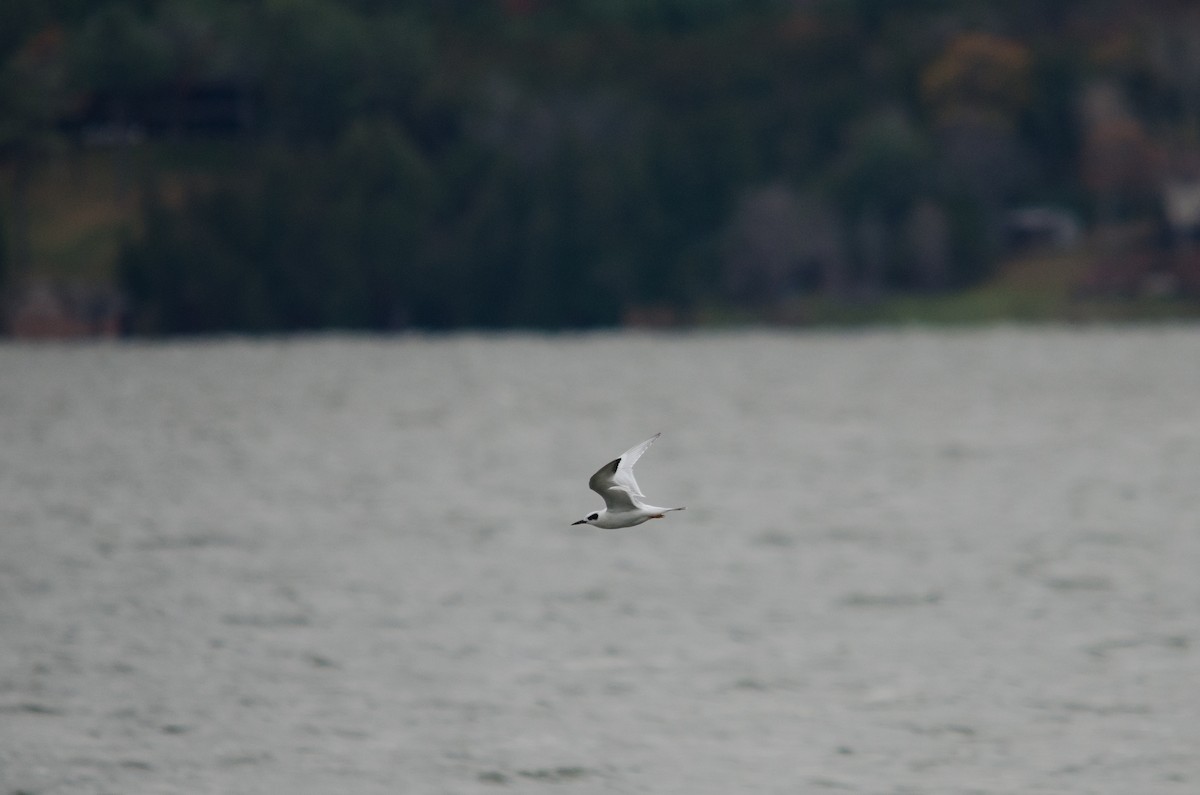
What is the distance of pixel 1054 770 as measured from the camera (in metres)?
22.9

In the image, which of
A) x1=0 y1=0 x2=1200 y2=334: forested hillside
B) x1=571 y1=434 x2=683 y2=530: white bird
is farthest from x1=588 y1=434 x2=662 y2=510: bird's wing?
x1=0 y1=0 x2=1200 y2=334: forested hillside

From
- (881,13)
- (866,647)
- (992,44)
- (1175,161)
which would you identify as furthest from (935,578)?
(881,13)

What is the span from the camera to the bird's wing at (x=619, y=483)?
49.1 ft

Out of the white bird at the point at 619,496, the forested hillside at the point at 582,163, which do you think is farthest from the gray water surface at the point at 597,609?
the forested hillside at the point at 582,163

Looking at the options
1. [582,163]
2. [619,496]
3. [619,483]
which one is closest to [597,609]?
[619,496]

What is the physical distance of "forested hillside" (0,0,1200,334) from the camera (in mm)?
152125

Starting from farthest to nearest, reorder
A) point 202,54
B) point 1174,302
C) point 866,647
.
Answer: point 202,54, point 1174,302, point 866,647

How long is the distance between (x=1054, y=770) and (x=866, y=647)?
7.26 metres

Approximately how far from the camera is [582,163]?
162 meters

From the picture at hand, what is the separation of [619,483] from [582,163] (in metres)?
148

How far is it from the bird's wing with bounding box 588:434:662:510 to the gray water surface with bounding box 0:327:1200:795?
758 centimetres

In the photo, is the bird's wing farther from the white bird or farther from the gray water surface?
the gray water surface

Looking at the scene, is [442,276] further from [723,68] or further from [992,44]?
[992,44]

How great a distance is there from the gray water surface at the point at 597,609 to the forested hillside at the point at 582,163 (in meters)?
76.1
